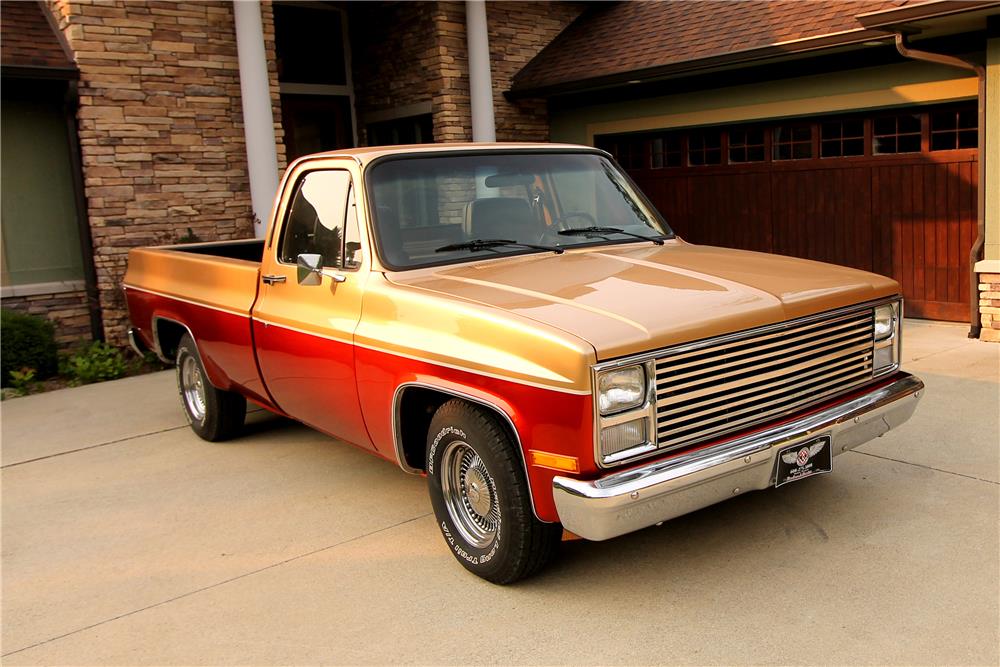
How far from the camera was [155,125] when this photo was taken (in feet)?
35.5

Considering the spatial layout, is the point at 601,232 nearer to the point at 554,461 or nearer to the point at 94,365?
the point at 554,461

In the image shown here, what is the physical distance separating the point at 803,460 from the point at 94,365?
8.35 meters

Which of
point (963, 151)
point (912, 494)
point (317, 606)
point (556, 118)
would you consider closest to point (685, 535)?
point (912, 494)

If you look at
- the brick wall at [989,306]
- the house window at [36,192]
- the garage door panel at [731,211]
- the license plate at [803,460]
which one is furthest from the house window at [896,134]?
the house window at [36,192]

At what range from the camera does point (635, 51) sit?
12242 mm

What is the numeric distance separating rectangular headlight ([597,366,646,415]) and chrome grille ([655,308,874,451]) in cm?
7

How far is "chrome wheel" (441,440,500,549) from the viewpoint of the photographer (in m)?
4.06

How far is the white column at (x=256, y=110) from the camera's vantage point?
1116 centimetres

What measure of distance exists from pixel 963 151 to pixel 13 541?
30.3 ft

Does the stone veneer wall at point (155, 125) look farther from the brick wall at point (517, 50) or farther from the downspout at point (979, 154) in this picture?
the downspout at point (979, 154)

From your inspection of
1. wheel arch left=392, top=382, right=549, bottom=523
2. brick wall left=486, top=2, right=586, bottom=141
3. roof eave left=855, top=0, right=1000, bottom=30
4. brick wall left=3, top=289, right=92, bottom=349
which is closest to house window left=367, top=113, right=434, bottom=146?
brick wall left=486, top=2, right=586, bottom=141

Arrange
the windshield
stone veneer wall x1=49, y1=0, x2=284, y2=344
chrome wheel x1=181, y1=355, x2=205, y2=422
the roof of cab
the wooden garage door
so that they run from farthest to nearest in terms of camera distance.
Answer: stone veneer wall x1=49, y1=0, x2=284, y2=344, the wooden garage door, chrome wheel x1=181, y1=355, x2=205, y2=422, the roof of cab, the windshield

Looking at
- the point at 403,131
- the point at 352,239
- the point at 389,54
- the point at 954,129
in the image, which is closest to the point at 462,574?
the point at 352,239

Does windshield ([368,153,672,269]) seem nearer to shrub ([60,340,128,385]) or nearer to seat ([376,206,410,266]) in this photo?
seat ([376,206,410,266])
